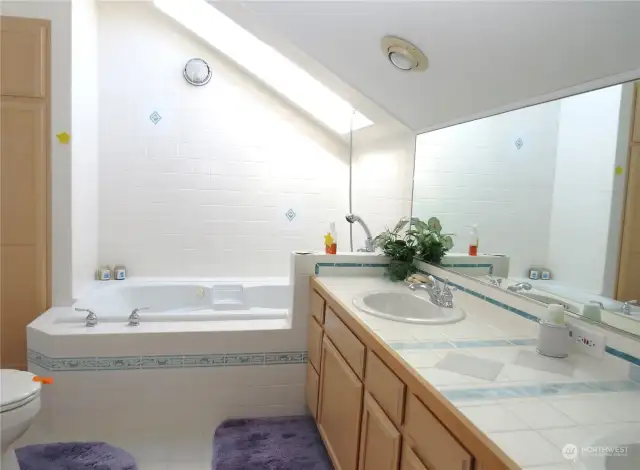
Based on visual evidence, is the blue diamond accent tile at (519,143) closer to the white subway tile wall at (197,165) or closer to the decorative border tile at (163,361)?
the white subway tile wall at (197,165)

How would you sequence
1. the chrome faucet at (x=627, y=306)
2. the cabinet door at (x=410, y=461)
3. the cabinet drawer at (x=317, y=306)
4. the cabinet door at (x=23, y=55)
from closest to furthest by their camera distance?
the cabinet door at (x=410, y=461) → the chrome faucet at (x=627, y=306) → the cabinet drawer at (x=317, y=306) → the cabinet door at (x=23, y=55)

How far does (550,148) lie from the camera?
1.73m

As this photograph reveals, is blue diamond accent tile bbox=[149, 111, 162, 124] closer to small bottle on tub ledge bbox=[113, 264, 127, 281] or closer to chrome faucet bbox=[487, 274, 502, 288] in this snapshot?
small bottle on tub ledge bbox=[113, 264, 127, 281]

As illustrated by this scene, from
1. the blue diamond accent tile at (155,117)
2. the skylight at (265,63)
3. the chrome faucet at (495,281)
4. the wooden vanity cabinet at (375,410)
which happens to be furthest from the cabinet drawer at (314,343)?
the blue diamond accent tile at (155,117)

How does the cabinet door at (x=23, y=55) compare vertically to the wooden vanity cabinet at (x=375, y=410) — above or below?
above

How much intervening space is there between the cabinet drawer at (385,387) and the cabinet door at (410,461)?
0.26 ft

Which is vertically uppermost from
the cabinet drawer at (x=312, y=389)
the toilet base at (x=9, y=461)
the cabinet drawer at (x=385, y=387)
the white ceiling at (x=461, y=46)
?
the white ceiling at (x=461, y=46)

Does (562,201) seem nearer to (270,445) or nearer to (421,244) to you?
(421,244)

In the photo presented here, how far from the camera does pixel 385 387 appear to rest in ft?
4.89

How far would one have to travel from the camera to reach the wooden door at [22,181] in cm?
284

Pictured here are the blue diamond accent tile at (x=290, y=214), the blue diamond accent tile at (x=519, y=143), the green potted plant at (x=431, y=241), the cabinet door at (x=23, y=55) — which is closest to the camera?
the blue diamond accent tile at (x=519, y=143)

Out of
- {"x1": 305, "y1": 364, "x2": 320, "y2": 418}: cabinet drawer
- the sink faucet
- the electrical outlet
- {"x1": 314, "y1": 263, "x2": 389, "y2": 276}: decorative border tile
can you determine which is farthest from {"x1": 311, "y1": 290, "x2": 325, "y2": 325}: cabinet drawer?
the electrical outlet

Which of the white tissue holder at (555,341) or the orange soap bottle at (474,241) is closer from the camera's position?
the white tissue holder at (555,341)

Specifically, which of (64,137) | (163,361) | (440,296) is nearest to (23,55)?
(64,137)
